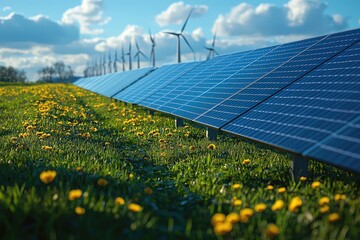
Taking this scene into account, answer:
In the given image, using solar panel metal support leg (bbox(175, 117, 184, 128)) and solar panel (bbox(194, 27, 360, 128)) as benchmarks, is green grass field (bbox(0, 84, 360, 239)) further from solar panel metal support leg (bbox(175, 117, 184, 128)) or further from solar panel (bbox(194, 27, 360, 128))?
solar panel metal support leg (bbox(175, 117, 184, 128))

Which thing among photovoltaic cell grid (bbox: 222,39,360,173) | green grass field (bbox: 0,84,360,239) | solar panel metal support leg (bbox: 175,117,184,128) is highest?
photovoltaic cell grid (bbox: 222,39,360,173)

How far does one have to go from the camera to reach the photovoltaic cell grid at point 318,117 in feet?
15.8

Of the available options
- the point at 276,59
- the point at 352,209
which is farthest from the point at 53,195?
the point at 276,59

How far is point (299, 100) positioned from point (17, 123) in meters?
8.80

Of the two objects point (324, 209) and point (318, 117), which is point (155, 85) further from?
point (324, 209)

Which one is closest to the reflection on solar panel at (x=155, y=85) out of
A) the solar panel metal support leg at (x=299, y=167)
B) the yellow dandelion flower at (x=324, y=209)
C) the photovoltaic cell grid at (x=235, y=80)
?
the photovoltaic cell grid at (x=235, y=80)

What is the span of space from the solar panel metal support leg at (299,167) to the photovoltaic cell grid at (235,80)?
3.40 meters

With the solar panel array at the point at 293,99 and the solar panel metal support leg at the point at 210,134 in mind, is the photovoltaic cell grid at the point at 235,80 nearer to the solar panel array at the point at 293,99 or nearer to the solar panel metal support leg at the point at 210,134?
the solar panel array at the point at 293,99

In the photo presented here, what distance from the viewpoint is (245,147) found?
9.09m

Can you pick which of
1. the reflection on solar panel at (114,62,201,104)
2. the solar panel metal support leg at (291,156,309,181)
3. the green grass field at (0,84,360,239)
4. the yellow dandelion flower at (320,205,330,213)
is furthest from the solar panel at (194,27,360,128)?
the reflection on solar panel at (114,62,201,104)

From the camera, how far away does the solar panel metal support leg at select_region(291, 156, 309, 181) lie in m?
6.32

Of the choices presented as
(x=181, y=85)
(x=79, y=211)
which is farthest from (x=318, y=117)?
(x=181, y=85)

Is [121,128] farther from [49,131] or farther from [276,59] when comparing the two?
[276,59]

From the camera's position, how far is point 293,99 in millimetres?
7113
